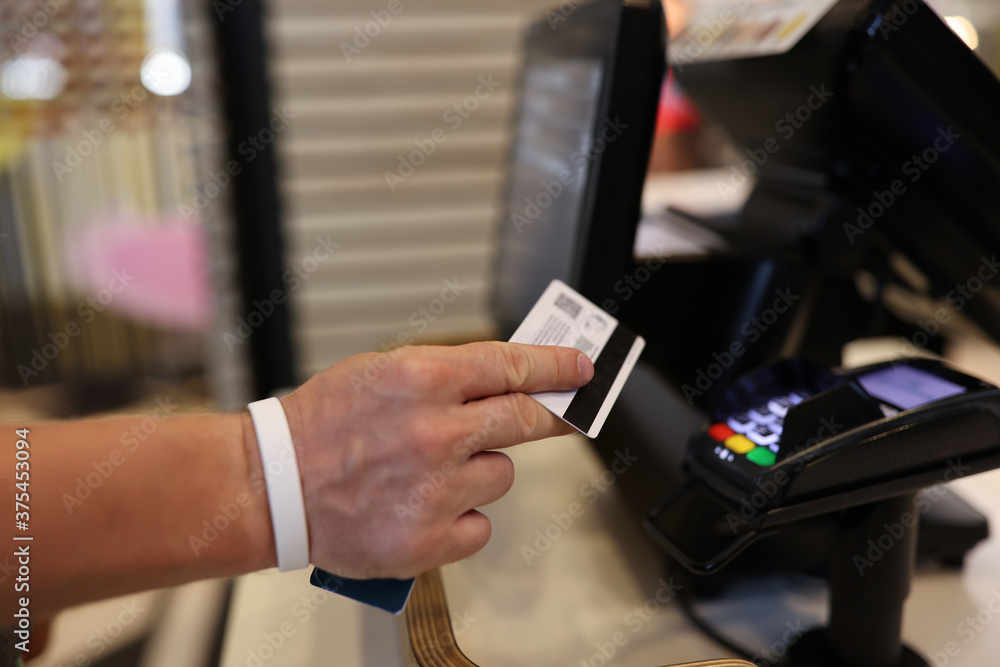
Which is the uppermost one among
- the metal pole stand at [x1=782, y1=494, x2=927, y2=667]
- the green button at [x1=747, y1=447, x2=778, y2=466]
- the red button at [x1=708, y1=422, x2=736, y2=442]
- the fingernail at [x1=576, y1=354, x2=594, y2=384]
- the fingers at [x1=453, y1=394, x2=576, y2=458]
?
the fingernail at [x1=576, y1=354, x2=594, y2=384]

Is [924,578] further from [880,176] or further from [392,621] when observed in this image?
[392,621]

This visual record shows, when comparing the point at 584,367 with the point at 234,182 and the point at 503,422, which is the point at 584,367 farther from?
the point at 234,182

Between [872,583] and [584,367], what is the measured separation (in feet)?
1.01

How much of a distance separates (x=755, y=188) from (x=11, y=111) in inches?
68.9

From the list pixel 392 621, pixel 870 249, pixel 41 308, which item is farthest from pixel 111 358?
pixel 870 249

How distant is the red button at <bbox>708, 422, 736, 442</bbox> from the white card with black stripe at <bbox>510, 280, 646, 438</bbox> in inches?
3.7

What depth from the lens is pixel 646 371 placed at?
2.85 ft

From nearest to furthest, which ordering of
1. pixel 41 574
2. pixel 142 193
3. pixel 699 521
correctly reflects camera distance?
1. pixel 41 574
2. pixel 699 521
3. pixel 142 193

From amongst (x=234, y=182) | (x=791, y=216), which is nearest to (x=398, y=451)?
(x=791, y=216)

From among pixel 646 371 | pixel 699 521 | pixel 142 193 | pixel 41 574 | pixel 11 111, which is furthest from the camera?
pixel 142 193

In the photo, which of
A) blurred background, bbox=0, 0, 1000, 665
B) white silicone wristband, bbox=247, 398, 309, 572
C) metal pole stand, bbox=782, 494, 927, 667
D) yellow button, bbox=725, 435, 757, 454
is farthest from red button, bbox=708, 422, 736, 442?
blurred background, bbox=0, 0, 1000, 665

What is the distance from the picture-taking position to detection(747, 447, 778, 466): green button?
0.51 metres

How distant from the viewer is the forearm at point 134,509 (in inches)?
17.0

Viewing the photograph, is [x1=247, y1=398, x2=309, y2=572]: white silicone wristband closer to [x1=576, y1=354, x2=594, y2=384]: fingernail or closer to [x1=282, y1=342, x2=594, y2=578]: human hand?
[x1=282, y1=342, x2=594, y2=578]: human hand
